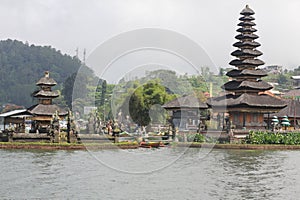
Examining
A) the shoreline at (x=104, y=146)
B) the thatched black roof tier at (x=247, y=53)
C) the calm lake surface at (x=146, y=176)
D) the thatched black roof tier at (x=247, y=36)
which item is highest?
the thatched black roof tier at (x=247, y=36)

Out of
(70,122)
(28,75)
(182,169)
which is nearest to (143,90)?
(70,122)

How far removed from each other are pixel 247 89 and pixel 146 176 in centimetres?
2546

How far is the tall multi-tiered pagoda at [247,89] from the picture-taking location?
43500mm

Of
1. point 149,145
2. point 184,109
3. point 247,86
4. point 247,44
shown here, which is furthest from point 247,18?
point 149,145

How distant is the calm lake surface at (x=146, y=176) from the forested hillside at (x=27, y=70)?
11630 cm

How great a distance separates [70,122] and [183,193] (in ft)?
67.5

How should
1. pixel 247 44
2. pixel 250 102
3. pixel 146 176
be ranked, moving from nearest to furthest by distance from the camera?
1. pixel 146 176
2. pixel 250 102
3. pixel 247 44

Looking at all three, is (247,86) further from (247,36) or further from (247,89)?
(247,36)

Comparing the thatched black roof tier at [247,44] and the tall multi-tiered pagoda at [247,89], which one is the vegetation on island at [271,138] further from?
the thatched black roof tier at [247,44]

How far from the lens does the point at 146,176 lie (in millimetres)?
21109

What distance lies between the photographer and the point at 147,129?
5359cm

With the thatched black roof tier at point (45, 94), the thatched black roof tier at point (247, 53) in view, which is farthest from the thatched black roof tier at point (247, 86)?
the thatched black roof tier at point (45, 94)

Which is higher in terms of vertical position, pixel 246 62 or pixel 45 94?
pixel 246 62

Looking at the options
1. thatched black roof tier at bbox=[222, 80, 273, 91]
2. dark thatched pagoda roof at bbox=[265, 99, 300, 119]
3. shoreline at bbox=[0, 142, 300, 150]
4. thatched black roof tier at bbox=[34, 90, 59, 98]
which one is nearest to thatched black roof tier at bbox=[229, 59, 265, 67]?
thatched black roof tier at bbox=[222, 80, 273, 91]
